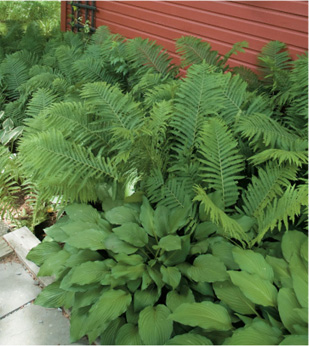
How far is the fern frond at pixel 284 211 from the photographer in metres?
1.87

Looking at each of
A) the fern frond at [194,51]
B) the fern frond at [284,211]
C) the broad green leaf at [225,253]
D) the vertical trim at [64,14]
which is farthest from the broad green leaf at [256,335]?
the vertical trim at [64,14]

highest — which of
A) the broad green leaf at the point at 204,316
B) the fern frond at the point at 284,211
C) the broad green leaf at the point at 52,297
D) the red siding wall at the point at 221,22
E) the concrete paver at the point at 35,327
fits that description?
the red siding wall at the point at 221,22

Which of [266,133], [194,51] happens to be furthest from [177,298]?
[194,51]

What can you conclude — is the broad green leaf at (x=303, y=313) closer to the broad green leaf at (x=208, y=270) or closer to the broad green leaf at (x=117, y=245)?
the broad green leaf at (x=208, y=270)

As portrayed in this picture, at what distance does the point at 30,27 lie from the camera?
568 cm

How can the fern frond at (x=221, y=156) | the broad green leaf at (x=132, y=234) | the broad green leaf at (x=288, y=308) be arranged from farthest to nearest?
the fern frond at (x=221, y=156) → the broad green leaf at (x=132, y=234) → the broad green leaf at (x=288, y=308)

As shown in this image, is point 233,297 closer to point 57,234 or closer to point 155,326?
point 155,326

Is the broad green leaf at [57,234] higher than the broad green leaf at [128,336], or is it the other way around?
the broad green leaf at [57,234]

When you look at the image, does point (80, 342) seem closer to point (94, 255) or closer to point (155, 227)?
point (94, 255)

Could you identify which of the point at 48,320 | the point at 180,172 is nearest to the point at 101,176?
the point at 180,172

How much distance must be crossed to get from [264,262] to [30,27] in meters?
5.26

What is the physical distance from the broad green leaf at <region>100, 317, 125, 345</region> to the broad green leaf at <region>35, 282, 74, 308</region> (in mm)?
295

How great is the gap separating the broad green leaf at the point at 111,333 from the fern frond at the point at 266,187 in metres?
0.99

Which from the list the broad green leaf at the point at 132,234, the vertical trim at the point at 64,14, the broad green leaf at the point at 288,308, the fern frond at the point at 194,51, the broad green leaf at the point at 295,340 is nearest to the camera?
the broad green leaf at the point at 295,340
